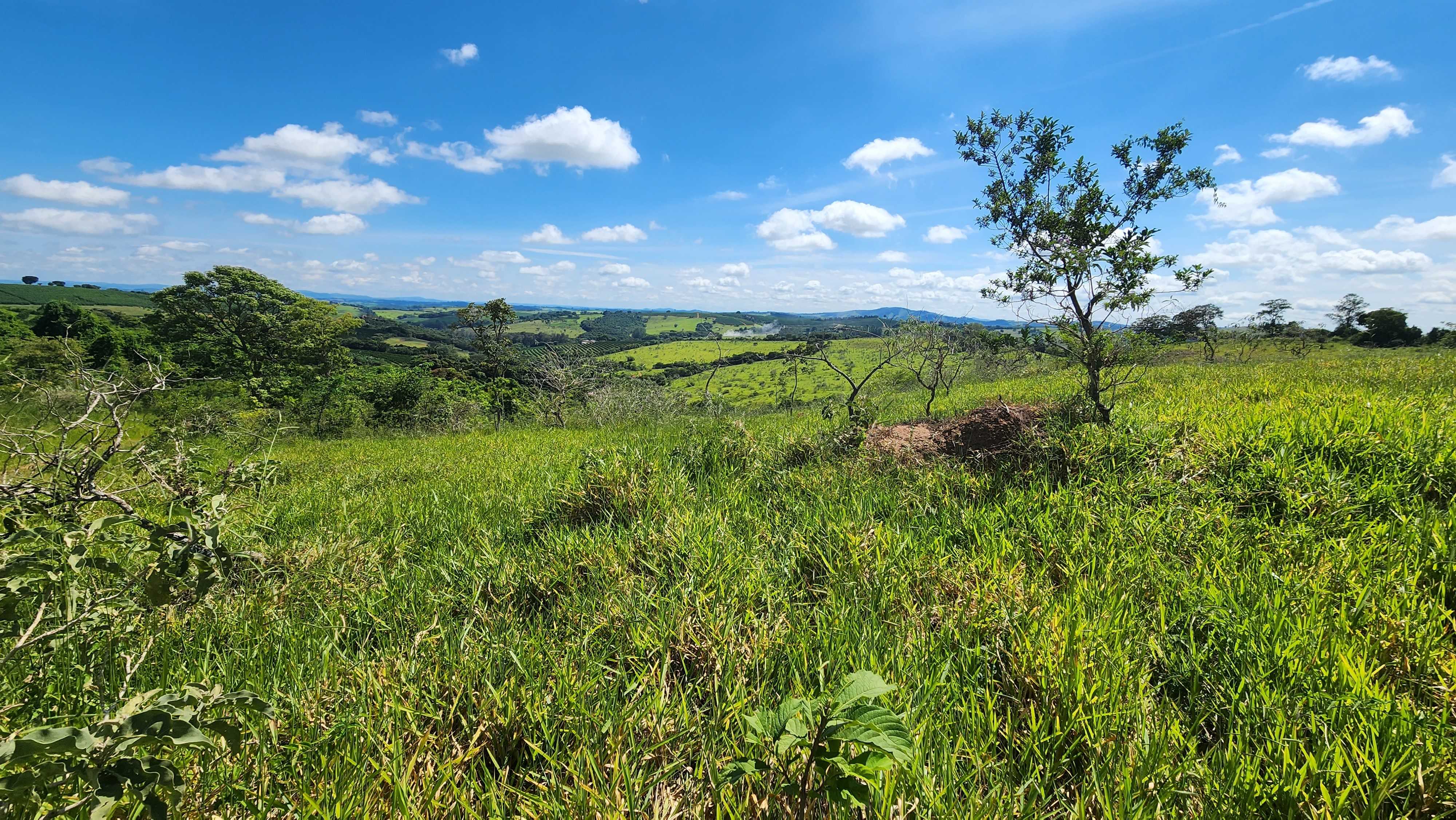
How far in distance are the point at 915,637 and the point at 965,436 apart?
3991 mm

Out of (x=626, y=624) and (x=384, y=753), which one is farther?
(x=626, y=624)

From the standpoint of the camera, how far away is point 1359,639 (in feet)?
6.91

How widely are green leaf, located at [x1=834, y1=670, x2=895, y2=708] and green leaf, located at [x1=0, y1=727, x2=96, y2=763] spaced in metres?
1.51

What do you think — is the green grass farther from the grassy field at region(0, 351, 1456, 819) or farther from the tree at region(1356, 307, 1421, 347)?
the tree at region(1356, 307, 1421, 347)

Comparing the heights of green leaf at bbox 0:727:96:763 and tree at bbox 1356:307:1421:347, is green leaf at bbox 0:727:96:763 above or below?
below

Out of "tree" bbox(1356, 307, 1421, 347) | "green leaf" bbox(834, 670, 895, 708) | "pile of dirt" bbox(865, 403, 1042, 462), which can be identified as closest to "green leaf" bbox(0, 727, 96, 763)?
"green leaf" bbox(834, 670, 895, 708)

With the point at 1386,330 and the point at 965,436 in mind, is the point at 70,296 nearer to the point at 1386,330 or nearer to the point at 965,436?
the point at 965,436

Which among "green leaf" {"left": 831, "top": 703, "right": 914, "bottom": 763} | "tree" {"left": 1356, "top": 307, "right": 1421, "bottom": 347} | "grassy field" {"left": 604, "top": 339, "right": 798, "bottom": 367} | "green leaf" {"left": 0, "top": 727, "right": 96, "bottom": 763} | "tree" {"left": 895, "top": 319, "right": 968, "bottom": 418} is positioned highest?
"tree" {"left": 1356, "top": 307, "right": 1421, "bottom": 347}

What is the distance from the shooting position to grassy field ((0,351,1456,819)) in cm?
164

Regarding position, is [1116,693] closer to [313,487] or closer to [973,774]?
[973,774]

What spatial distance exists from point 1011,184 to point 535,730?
8.32 metres

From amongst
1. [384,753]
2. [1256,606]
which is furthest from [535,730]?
[1256,606]

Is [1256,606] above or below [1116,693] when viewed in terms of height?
above

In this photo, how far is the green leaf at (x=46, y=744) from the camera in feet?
2.97
